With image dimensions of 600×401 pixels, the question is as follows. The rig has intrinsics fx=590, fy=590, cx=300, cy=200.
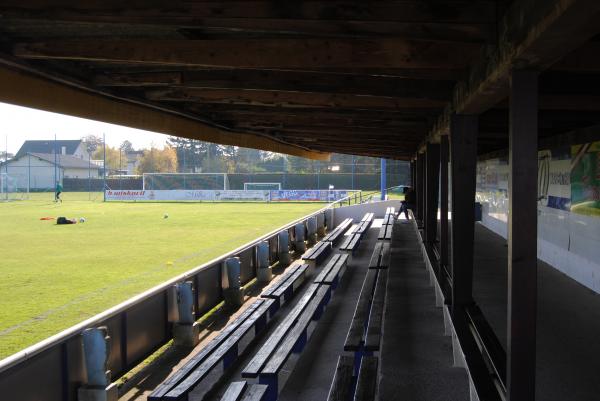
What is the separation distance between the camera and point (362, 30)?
3.04 m

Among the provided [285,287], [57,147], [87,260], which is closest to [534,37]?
[285,287]

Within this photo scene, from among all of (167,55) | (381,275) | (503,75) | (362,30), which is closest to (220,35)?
(167,55)

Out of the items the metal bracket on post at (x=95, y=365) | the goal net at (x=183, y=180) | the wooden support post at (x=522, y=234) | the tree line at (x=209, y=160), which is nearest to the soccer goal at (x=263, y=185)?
the goal net at (x=183, y=180)

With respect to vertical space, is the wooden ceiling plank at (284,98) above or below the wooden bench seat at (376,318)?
above

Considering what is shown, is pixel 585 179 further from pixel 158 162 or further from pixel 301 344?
pixel 158 162

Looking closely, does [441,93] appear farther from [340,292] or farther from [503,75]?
[340,292]

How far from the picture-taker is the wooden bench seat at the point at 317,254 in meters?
10.7

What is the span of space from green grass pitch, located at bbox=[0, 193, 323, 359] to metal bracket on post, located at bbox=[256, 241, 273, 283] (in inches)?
73.6

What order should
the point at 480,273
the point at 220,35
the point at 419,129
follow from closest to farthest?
the point at 220,35 → the point at 480,273 → the point at 419,129

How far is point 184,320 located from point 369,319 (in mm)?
2266

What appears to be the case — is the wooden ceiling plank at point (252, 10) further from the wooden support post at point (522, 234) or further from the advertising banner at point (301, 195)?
the advertising banner at point (301, 195)

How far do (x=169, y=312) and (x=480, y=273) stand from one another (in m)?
4.11

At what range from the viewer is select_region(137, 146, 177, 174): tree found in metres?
76.2

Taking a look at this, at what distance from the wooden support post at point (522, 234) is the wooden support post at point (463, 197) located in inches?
66.0
